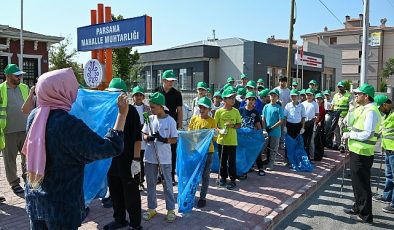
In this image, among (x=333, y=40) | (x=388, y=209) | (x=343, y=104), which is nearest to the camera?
(x=388, y=209)

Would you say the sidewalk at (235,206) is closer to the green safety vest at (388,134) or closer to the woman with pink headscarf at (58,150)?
the green safety vest at (388,134)

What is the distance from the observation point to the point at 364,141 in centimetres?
539

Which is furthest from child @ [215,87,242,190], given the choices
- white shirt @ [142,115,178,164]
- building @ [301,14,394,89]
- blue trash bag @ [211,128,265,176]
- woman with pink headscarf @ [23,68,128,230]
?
building @ [301,14,394,89]

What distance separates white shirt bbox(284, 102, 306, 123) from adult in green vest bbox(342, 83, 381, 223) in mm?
3273

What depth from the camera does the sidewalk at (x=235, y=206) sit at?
16.4 ft

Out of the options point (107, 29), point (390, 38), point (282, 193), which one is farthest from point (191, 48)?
point (390, 38)

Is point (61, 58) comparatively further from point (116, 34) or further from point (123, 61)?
point (116, 34)

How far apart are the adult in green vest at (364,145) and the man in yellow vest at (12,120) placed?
17.9 feet

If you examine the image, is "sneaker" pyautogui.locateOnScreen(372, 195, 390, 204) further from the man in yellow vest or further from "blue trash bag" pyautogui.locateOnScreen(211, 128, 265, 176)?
the man in yellow vest

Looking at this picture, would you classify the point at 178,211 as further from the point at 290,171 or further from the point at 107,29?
the point at 107,29

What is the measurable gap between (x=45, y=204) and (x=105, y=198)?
334 centimetres

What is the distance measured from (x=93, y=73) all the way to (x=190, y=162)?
3.61 metres

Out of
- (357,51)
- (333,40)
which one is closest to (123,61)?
(357,51)

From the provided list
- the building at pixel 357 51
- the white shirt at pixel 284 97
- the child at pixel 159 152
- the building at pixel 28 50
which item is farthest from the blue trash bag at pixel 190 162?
the building at pixel 357 51
